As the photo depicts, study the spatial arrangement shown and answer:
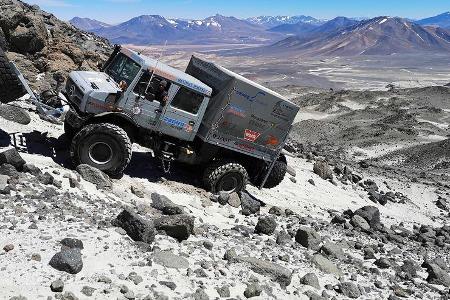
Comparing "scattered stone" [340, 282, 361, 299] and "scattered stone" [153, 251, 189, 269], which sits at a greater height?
"scattered stone" [340, 282, 361, 299]

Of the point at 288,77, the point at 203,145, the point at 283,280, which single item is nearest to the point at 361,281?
the point at 283,280

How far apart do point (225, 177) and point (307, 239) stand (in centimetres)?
297

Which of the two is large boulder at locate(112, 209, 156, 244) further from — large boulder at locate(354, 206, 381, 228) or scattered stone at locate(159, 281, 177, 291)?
large boulder at locate(354, 206, 381, 228)

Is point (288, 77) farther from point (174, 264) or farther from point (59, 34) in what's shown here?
point (174, 264)

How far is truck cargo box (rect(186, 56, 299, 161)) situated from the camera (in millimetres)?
11875

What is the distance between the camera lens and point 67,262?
6.55m

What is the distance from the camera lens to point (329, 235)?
1168cm

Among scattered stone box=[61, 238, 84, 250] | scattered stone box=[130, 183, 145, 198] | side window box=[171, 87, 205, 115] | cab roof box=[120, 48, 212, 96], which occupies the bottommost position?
scattered stone box=[130, 183, 145, 198]

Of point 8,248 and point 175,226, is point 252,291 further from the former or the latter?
point 8,248

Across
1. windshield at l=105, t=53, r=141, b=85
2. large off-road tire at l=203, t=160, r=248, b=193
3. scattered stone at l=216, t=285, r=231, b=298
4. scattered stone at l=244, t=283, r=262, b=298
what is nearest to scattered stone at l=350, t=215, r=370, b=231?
large off-road tire at l=203, t=160, r=248, b=193

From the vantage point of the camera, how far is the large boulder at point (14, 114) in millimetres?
12098

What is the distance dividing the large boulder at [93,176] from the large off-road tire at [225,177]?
2.86 m

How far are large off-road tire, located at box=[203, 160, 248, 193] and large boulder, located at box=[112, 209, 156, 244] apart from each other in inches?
166

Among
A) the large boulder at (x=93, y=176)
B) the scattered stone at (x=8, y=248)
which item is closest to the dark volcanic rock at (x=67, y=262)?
the scattered stone at (x=8, y=248)
